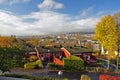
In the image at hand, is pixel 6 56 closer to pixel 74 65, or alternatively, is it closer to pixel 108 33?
pixel 74 65

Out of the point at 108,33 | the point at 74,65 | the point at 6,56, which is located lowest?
the point at 74,65

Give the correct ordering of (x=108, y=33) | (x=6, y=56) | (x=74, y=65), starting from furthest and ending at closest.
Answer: (x=74, y=65) → (x=108, y=33) → (x=6, y=56)

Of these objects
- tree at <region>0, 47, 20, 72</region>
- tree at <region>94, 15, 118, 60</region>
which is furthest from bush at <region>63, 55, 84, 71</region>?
tree at <region>0, 47, 20, 72</region>

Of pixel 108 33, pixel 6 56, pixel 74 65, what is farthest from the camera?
pixel 74 65

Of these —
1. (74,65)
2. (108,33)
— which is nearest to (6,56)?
(74,65)

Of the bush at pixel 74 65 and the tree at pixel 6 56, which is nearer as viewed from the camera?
the tree at pixel 6 56

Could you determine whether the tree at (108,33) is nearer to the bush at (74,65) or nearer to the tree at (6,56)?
the bush at (74,65)

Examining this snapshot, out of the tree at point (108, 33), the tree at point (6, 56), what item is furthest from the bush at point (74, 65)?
the tree at point (6, 56)

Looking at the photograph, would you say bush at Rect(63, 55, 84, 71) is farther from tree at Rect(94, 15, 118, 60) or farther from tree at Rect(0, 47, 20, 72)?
tree at Rect(0, 47, 20, 72)

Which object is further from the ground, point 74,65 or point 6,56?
point 6,56
